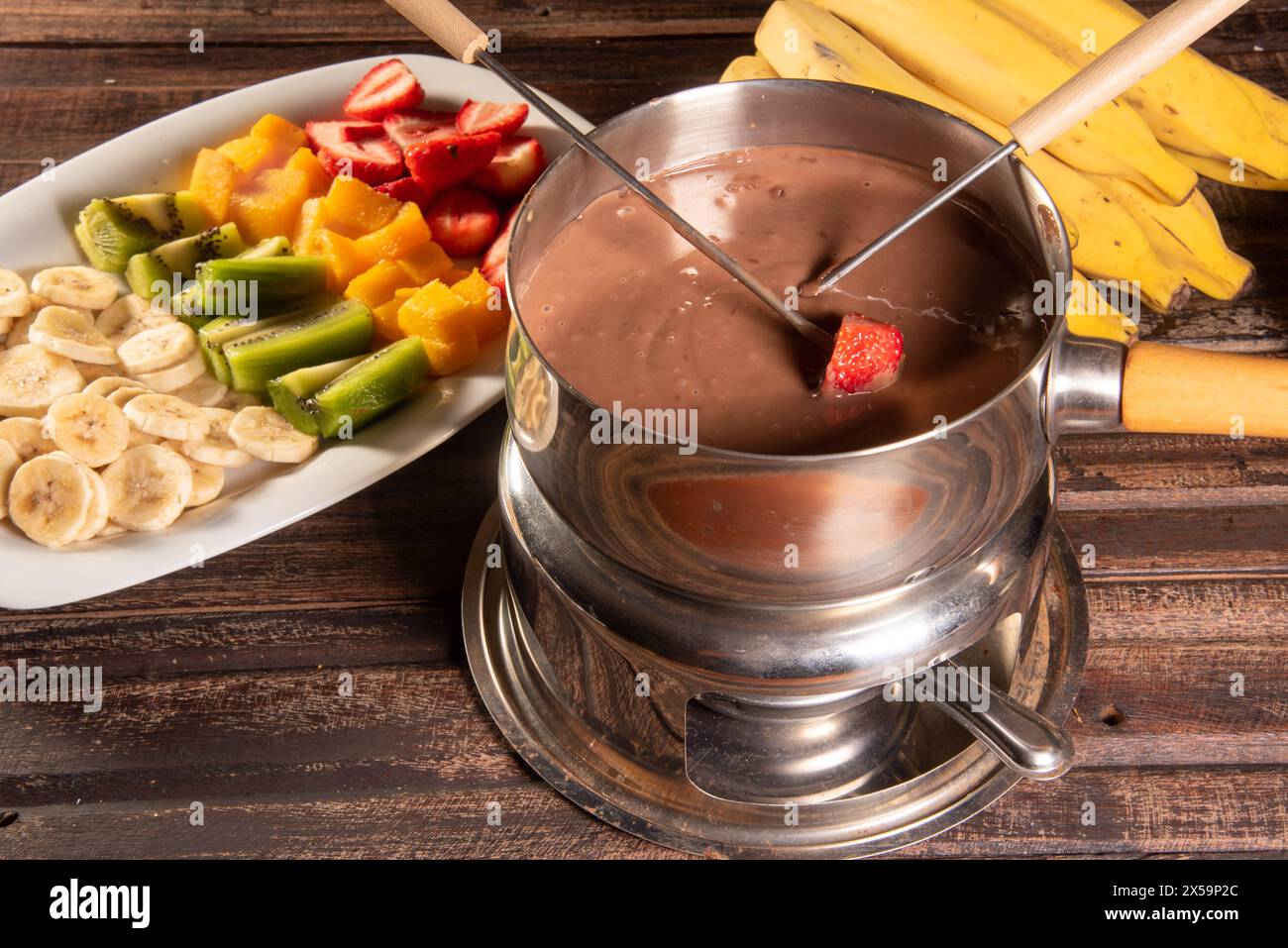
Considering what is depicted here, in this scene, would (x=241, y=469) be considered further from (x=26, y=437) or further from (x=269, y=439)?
(x=26, y=437)

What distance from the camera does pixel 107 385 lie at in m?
1.47

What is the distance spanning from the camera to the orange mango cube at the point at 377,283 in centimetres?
Answer: 157

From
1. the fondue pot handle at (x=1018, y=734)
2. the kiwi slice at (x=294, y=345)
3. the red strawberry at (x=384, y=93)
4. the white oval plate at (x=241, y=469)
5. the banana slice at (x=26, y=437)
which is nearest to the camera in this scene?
the fondue pot handle at (x=1018, y=734)

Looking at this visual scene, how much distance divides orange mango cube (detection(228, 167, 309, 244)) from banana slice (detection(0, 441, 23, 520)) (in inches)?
17.3

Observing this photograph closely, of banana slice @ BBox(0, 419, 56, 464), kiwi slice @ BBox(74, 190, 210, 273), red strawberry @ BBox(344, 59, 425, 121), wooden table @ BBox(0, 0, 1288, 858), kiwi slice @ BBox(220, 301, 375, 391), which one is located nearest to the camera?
Result: wooden table @ BBox(0, 0, 1288, 858)

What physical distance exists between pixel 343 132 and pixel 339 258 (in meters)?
0.22

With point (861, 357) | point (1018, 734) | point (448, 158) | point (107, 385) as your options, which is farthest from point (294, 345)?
point (1018, 734)

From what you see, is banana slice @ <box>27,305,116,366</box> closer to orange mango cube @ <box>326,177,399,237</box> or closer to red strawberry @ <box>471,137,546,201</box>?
orange mango cube @ <box>326,177,399,237</box>

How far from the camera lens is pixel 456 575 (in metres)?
1.36

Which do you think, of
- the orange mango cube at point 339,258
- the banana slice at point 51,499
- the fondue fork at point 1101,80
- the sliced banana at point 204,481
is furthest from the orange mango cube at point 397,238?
the fondue fork at point 1101,80

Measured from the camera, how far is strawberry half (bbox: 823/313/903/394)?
0.95 metres

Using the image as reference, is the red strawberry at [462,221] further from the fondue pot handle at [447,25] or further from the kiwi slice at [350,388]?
the fondue pot handle at [447,25]

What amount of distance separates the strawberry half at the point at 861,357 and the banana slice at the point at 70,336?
93cm

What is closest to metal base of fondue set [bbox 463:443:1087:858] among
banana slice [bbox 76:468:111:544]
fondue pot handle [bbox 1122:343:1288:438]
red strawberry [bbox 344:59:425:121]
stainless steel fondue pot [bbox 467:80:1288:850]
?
stainless steel fondue pot [bbox 467:80:1288:850]
